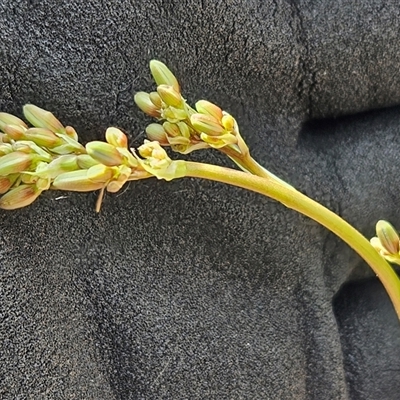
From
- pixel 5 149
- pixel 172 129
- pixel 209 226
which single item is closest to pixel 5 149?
pixel 5 149

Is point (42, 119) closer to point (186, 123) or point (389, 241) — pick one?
point (186, 123)

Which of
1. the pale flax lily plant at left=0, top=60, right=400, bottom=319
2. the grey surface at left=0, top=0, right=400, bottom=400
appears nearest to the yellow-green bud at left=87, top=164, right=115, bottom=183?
the pale flax lily plant at left=0, top=60, right=400, bottom=319

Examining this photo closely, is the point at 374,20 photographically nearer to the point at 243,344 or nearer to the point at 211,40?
the point at 211,40

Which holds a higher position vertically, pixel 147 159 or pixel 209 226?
pixel 147 159

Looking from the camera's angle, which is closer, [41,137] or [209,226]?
[41,137]

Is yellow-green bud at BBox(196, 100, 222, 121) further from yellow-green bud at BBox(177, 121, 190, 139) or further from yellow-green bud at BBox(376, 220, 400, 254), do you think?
yellow-green bud at BBox(376, 220, 400, 254)

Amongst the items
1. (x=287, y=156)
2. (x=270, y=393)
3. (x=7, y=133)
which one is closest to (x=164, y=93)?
(x=7, y=133)
